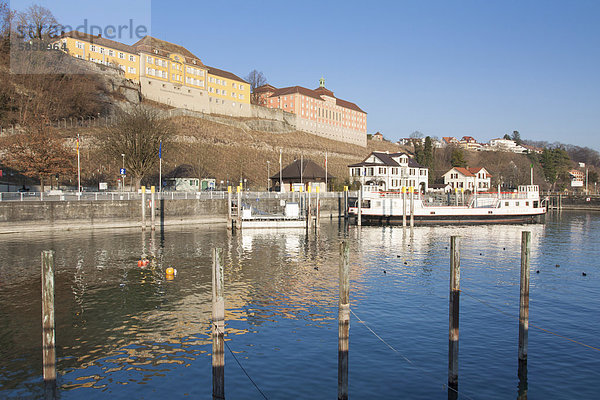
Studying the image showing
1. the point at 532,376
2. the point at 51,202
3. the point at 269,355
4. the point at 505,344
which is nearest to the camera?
the point at 532,376

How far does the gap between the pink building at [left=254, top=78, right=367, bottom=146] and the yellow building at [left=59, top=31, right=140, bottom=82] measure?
5082cm

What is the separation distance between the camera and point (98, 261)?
3256 cm

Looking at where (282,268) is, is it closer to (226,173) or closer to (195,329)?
(195,329)

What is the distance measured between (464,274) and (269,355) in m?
18.4

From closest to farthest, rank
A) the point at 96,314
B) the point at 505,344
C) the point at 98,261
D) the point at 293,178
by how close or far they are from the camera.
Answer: the point at 505,344, the point at 96,314, the point at 98,261, the point at 293,178

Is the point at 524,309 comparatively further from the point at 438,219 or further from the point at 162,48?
the point at 162,48

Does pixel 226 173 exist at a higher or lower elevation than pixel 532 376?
higher

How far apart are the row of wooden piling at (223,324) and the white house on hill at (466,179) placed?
361 ft

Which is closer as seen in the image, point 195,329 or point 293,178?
point 195,329

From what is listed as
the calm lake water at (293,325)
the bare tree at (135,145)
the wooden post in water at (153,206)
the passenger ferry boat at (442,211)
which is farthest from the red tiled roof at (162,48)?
the calm lake water at (293,325)

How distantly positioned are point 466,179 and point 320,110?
5324 cm

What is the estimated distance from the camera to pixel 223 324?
11586 mm

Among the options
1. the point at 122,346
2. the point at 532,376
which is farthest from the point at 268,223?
the point at 532,376

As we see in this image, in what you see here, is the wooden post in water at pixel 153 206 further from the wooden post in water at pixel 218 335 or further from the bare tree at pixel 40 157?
the wooden post in water at pixel 218 335
